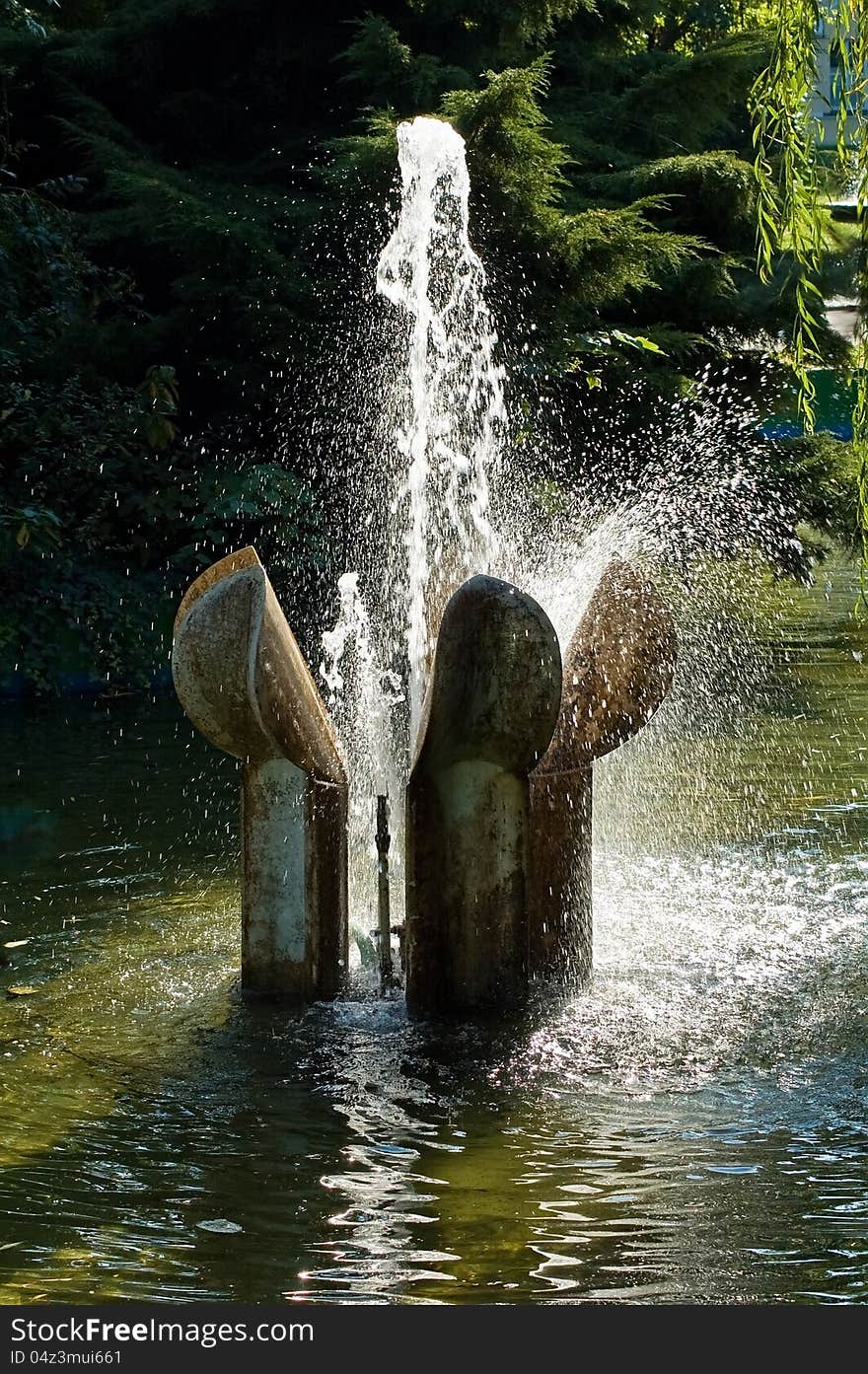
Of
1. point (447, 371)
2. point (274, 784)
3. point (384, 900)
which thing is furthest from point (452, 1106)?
point (447, 371)

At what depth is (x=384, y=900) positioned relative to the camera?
6145 millimetres

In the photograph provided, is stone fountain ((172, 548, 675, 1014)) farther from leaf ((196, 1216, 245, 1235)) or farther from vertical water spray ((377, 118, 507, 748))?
vertical water spray ((377, 118, 507, 748))

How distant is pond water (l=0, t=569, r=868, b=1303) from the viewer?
12.8ft

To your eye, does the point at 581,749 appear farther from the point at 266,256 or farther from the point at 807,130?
the point at 266,256

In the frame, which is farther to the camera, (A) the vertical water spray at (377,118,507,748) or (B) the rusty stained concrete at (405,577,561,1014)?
(A) the vertical water spray at (377,118,507,748)

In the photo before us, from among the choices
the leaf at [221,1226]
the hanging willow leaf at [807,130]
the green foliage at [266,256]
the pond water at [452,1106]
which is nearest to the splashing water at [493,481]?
the green foliage at [266,256]

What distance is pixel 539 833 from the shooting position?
5906 millimetres

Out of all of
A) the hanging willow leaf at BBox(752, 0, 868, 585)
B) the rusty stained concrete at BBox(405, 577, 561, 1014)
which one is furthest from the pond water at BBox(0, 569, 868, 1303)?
the hanging willow leaf at BBox(752, 0, 868, 585)

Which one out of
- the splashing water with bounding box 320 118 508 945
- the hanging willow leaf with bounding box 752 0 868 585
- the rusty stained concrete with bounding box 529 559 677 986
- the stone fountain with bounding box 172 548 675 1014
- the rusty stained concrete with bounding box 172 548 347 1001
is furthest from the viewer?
the splashing water with bounding box 320 118 508 945

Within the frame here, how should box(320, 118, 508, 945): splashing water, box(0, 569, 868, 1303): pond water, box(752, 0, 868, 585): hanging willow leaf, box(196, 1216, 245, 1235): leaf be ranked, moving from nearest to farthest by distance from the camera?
1. box(0, 569, 868, 1303): pond water
2. box(196, 1216, 245, 1235): leaf
3. box(752, 0, 868, 585): hanging willow leaf
4. box(320, 118, 508, 945): splashing water

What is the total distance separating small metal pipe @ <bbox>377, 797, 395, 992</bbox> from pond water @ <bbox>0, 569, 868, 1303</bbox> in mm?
110

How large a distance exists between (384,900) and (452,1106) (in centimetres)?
128

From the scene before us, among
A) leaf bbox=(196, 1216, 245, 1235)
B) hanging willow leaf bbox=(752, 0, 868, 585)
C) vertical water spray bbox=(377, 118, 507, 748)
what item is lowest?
leaf bbox=(196, 1216, 245, 1235)

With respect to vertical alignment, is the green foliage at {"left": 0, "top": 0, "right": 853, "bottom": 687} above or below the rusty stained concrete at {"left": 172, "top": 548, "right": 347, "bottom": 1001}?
above
